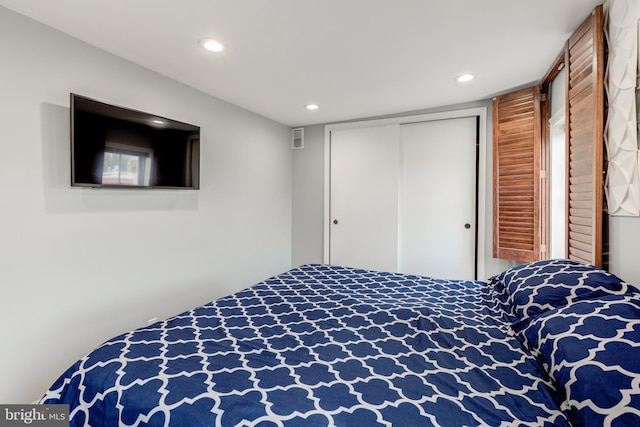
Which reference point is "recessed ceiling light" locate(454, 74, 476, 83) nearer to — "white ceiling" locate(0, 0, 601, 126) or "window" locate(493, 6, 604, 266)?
"white ceiling" locate(0, 0, 601, 126)

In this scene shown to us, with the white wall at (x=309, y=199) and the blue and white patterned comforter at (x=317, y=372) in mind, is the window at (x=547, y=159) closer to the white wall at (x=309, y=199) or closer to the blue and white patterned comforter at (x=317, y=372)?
the blue and white patterned comforter at (x=317, y=372)

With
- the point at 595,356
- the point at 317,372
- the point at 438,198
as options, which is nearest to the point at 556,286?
the point at 595,356

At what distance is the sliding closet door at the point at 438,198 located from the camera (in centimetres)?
327

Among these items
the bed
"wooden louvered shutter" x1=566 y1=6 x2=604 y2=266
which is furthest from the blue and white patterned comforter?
"wooden louvered shutter" x1=566 y1=6 x2=604 y2=266

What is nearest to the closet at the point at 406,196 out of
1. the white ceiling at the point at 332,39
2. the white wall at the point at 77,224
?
the white ceiling at the point at 332,39

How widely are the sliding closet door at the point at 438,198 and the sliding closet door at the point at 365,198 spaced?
13cm

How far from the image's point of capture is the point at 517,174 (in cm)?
276

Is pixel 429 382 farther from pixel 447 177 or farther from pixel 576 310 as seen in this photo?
pixel 447 177

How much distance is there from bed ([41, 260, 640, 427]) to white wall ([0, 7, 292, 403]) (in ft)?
2.90

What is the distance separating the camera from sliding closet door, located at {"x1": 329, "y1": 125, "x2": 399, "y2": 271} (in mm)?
3658

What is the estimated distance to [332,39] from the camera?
6.31 ft

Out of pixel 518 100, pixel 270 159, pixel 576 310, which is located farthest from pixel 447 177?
pixel 576 310

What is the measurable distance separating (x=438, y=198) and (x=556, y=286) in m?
2.09

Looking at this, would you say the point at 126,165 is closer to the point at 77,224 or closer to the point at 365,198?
the point at 77,224
